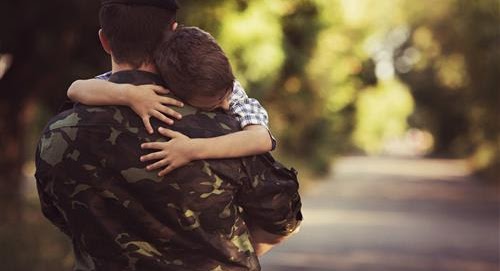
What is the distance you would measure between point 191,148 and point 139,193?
7.0 inches

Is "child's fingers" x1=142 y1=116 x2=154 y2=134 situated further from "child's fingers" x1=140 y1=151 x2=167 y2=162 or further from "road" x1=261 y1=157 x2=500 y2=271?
"road" x1=261 y1=157 x2=500 y2=271

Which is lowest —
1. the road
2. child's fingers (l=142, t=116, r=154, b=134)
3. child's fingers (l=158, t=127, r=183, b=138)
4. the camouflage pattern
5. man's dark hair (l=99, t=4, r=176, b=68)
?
the camouflage pattern

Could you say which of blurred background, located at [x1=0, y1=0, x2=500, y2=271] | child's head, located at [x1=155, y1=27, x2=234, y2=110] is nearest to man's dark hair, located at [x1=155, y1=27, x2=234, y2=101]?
child's head, located at [x1=155, y1=27, x2=234, y2=110]

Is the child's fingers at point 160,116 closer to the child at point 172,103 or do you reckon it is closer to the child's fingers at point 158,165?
the child at point 172,103

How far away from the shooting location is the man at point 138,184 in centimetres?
263

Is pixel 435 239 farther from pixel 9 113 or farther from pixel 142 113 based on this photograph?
pixel 142 113

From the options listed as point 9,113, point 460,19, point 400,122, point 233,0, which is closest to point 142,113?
point 233,0

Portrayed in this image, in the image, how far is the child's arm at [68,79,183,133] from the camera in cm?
262

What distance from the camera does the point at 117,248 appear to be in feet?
8.89

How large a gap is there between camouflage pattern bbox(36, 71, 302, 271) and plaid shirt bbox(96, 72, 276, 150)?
0.05m

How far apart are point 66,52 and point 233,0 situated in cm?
189

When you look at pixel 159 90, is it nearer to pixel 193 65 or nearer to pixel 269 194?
pixel 193 65

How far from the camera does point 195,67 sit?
2.62m

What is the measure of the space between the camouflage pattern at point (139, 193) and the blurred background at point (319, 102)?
23.5ft
